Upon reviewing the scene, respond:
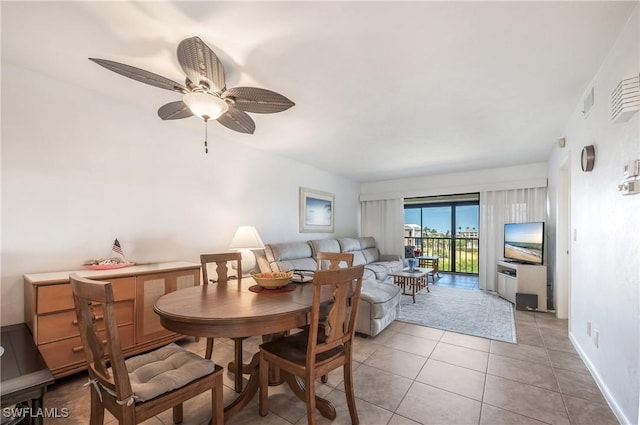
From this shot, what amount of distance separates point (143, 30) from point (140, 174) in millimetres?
1631

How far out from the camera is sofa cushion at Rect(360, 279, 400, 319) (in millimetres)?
2959

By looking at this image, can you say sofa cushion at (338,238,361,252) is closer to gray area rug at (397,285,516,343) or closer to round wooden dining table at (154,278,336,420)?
gray area rug at (397,285,516,343)

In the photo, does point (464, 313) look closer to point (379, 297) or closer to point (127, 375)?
point (379, 297)

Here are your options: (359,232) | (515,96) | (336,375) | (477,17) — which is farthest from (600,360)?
A: (359,232)

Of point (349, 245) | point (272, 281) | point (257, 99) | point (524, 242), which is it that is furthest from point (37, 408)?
point (524, 242)

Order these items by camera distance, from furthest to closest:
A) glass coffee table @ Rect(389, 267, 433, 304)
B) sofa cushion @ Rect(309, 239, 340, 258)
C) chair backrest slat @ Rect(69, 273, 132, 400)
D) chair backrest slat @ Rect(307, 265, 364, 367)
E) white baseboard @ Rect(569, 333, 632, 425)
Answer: sofa cushion @ Rect(309, 239, 340, 258) < glass coffee table @ Rect(389, 267, 433, 304) < white baseboard @ Rect(569, 333, 632, 425) < chair backrest slat @ Rect(307, 265, 364, 367) < chair backrest slat @ Rect(69, 273, 132, 400)

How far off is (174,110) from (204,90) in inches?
18.2

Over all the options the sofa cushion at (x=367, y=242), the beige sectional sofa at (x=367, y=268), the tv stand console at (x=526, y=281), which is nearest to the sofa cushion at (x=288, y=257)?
the beige sectional sofa at (x=367, y=268)

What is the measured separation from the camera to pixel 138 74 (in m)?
1.58

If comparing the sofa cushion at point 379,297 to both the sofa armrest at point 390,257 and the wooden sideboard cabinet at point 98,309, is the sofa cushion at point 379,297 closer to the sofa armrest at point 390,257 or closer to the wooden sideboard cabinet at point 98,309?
the wooden sideboard cabinet at point 98,309

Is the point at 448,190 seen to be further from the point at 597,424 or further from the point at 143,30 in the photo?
the point at 143,30

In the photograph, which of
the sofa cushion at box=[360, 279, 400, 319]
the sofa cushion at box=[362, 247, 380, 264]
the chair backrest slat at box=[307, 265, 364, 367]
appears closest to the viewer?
the chair backrest slat at box=[307, 265, 364, 367]

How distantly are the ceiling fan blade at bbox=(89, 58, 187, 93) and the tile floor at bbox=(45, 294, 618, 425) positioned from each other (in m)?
2.14

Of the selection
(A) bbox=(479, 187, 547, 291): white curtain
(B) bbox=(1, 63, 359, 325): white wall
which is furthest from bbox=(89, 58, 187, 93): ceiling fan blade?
(A) bbox=(479, 187, 547, 291): white curtain
